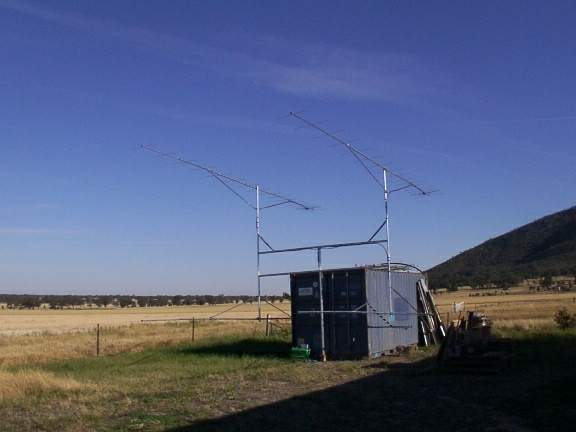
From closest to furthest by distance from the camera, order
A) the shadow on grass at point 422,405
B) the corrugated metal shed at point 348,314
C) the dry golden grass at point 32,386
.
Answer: the shadow on grass at point 422,405, the dry golden grass at point 32,386, the corrugated metal shed at point 348,314

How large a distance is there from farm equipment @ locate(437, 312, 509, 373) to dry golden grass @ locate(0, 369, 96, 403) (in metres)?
8.43

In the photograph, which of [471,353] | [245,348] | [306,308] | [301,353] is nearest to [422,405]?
[471,353]

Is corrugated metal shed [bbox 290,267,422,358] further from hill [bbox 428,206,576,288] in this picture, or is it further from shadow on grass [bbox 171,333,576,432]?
hill [bbox 428,206,576,288]

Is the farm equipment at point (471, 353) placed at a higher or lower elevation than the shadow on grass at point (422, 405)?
higher

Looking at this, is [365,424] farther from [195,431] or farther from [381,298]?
[381,298]

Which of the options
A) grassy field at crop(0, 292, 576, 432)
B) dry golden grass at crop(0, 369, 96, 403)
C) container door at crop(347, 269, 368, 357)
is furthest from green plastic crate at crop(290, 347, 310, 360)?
dry golden grass at crop(0, 369, 96, 403)

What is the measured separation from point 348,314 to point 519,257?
140 meters

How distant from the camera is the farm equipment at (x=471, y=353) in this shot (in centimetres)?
1725

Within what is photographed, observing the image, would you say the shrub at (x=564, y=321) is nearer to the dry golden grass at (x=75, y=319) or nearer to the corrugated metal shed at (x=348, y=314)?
the corrugated metal shed at (x=348, y=314)

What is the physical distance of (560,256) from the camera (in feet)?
443

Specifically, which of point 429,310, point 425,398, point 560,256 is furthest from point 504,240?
point 425,398

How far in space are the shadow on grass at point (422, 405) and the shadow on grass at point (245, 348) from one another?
641cm

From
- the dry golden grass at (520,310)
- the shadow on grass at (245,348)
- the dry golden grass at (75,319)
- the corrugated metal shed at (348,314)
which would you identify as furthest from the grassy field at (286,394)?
the dry golden grass at (75,319)

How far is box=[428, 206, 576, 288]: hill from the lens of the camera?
13325cm
